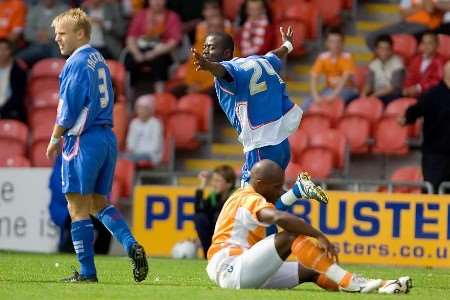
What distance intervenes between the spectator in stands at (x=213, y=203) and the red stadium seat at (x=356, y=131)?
2.98m

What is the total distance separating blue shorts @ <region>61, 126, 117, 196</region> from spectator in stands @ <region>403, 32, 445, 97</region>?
327 inches

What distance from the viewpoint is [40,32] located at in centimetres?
2069

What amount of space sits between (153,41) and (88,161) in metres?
9.32

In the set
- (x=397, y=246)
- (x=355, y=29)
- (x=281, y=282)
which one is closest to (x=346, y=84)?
(x=355, y=29)

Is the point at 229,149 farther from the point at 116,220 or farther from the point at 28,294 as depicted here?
the point at 28,294

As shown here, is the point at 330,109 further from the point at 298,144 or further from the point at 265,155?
the point at 265,155

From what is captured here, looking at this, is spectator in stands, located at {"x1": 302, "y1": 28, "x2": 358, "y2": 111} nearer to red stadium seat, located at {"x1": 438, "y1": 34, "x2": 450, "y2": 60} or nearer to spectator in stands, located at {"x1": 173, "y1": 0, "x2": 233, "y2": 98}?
red stadium seat, located at {"x1": 438, "y1": 34, "x2": 450, "y2": 60}

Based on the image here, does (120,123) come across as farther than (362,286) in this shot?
Yes

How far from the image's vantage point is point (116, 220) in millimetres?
11180

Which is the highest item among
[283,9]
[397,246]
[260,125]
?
[283,9]

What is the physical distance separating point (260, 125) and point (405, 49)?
8.28 meters

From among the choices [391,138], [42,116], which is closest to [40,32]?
[42,116]

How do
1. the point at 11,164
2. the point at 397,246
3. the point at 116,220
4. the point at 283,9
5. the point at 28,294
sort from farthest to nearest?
1. the point at 283,9
2. the point at 11,164
3. the point at 397,246
4. the point at 116,220
5. the point at 28,294

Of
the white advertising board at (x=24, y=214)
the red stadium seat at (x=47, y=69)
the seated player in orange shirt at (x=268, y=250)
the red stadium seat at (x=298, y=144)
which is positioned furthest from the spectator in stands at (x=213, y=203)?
the seated player in orange shirt at (x=268, y=250)
